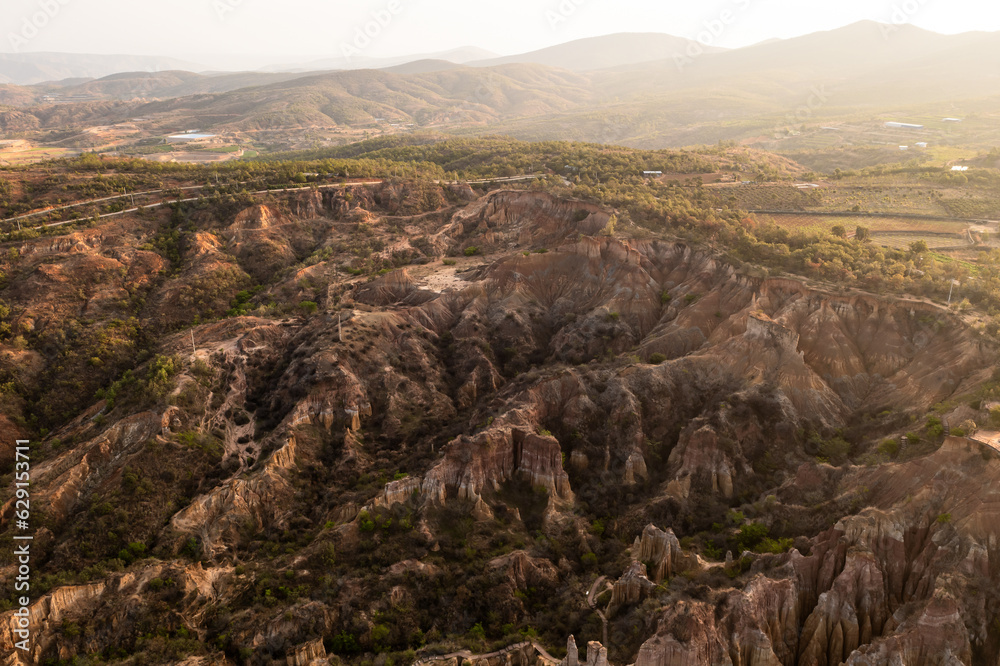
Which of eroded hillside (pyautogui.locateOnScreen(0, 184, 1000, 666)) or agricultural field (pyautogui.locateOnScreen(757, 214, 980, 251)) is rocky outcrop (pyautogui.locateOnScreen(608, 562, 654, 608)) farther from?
agricultural field (pyautogui.locateOnScreen(757, 214, 980, 251))

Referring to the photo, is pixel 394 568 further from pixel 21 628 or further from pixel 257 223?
pixel 257 223

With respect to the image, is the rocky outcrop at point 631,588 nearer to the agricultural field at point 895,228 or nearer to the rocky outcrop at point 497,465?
the rocky outcrop at point 497,465

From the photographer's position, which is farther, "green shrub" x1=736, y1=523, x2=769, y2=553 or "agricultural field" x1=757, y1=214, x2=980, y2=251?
"agricultural field" x1=757, y1=214, x2=980, y2=251

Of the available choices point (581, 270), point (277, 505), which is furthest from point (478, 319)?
point (277, 505)

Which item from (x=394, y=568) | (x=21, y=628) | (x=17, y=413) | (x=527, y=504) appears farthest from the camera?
(x=17, y=413)

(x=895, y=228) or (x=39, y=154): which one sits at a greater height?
(x=39, y=154)

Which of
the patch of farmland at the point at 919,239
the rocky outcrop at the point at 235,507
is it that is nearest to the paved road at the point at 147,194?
the patch of farmland at the point at 919,239

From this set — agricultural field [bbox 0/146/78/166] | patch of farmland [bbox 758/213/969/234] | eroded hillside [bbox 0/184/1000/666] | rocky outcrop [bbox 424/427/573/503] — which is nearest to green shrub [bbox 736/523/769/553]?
eroded hillside [bbox 0/184/1000/666]

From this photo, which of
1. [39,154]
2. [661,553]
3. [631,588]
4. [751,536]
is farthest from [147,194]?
[39,154]

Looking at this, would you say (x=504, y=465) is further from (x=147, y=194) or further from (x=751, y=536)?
(x=147, y=194)
